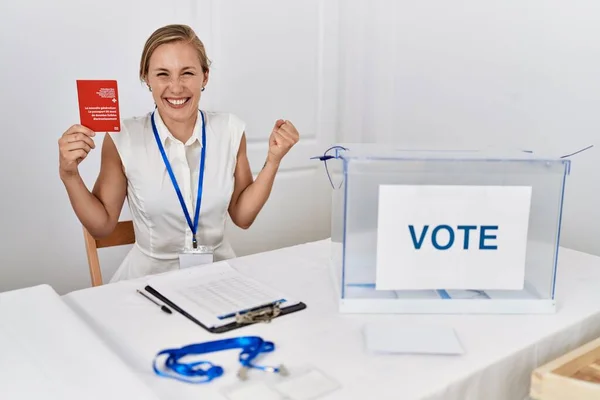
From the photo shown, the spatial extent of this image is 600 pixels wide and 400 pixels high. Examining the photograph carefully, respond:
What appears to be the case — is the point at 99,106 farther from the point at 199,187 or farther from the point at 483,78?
the point at 483,78

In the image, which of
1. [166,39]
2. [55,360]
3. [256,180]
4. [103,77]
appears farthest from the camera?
[103,77]

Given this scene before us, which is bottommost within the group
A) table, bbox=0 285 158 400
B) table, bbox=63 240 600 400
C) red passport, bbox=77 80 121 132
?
table, bbox=63 240 600 400

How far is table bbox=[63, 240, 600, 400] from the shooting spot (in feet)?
2.92

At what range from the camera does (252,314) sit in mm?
1086

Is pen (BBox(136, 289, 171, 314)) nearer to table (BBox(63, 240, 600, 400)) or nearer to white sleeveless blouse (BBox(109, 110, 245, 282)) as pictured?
table (BBox(63, 240, 600, 400))

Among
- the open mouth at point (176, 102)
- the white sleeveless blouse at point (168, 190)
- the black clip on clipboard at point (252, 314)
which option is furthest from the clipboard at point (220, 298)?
the open mouth at point (176, 102)

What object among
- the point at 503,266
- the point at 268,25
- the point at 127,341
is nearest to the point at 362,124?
the point at 268,25

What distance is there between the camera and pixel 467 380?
0.92 meters

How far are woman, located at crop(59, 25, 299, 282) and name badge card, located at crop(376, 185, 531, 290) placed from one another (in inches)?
22.0

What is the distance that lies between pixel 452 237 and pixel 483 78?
1480 millimetres

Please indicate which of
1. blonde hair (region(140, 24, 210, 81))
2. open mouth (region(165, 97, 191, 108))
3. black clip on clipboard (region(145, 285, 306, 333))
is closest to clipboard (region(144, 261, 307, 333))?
black clip on clipboard (region(145, 285, 306, 333))

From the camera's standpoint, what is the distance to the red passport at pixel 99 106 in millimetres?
1396

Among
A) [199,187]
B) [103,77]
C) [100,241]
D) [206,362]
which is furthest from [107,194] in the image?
[206,362]

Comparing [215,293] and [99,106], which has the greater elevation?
[99,106]
